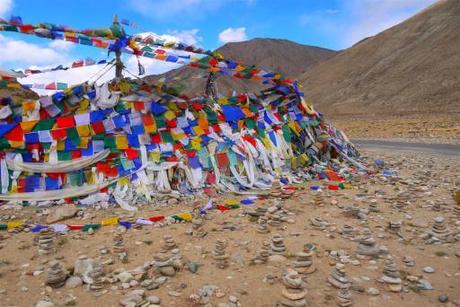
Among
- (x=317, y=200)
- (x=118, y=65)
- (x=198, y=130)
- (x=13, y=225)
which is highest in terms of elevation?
(x=118, y=65)

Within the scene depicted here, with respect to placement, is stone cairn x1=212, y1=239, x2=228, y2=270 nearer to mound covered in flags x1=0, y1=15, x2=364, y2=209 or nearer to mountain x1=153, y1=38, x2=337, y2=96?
mound covered in flags x1=0, y1=15, x2=364, y2=209

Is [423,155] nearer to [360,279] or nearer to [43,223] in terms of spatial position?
[360,279]

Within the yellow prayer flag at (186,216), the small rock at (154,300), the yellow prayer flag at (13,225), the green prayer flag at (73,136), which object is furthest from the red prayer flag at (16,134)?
the small rock at (154,300)

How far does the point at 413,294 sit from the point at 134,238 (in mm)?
3705

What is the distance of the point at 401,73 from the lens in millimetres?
65000

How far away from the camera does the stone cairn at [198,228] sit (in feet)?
20.7

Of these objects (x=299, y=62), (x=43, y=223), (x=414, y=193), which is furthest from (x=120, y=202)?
(x=299, y=62)

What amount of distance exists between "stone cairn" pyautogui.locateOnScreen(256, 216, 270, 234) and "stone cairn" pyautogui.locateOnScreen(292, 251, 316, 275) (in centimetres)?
116

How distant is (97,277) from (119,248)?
0.90 m

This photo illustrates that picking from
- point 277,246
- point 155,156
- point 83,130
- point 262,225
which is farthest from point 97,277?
point 83,130

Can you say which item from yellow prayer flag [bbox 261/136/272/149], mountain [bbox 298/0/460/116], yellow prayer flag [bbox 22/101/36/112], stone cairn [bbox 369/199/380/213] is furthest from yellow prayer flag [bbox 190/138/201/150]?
mountain [bbox 298/0/460/116]

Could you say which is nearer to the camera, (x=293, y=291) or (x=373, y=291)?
(x=293, y=291)

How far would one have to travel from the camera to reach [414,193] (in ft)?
29.4

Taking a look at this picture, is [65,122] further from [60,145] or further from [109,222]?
[109,222]
